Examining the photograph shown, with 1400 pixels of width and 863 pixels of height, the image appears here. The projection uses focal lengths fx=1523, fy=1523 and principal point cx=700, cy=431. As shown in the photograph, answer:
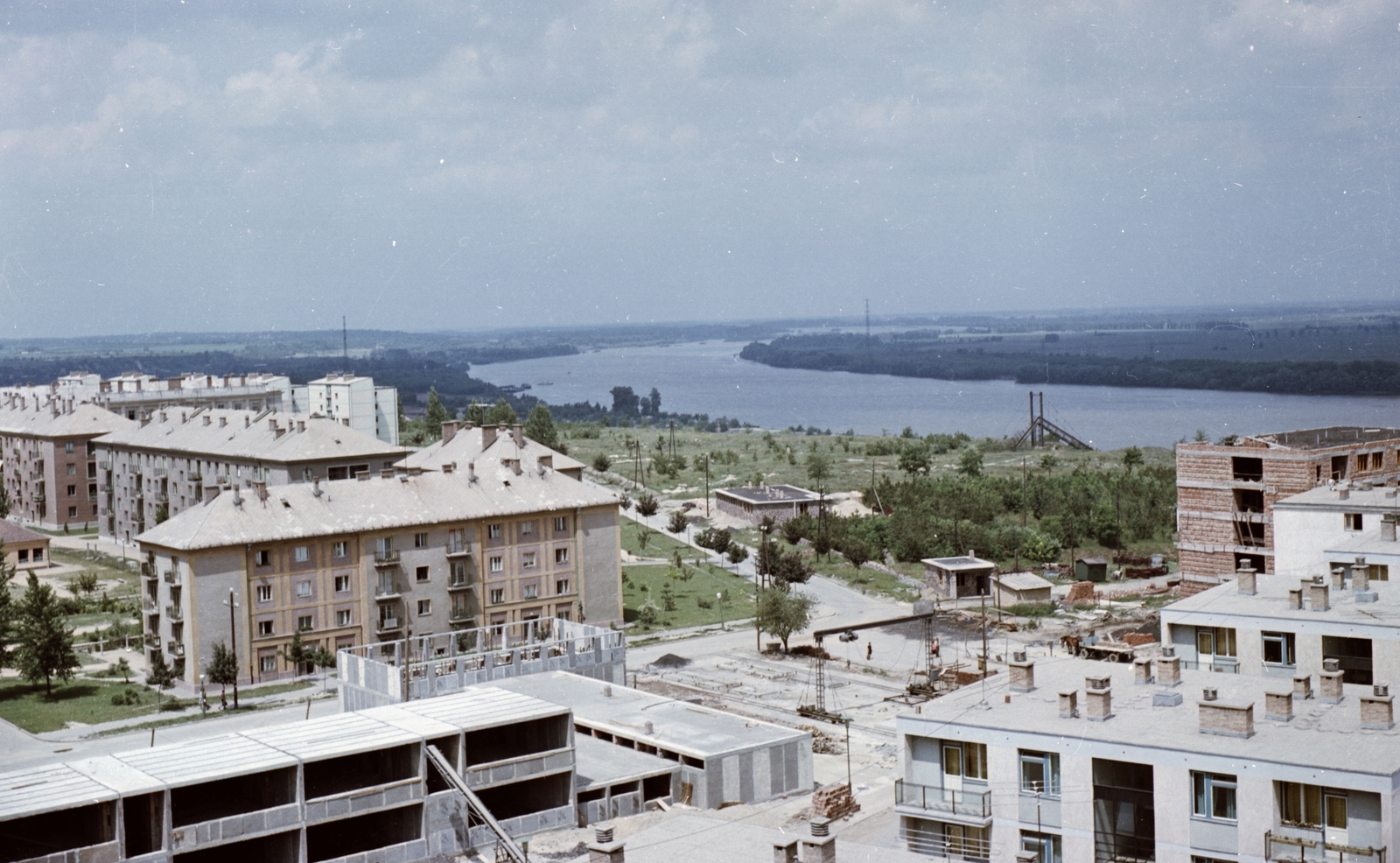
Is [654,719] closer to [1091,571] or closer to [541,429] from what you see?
[1091,571]

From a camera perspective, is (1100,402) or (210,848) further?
(1100,402)

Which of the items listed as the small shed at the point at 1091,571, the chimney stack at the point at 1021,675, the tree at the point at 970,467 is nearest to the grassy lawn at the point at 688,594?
the small shed at the point at 1091,571

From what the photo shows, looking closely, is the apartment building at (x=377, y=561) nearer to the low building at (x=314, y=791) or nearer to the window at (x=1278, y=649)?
the low building at (x=314, y=791)

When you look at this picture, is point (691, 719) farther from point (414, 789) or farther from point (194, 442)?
point (194, 442)

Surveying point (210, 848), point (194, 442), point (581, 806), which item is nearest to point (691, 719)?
point (581, 806)

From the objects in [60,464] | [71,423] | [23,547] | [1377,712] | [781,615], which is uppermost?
[71,423]

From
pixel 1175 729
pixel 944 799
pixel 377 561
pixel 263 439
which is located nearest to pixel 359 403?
pixel 263 439
